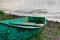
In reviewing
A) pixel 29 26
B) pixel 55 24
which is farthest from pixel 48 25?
pixel 29 26

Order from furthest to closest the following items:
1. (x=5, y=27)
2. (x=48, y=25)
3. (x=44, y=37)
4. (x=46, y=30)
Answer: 1. (x=48, y=25)
2. (x=46, y=30)
3. (x=44, y=37)
4. (x=5, y=27)

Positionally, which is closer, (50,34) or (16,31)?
(16,31)

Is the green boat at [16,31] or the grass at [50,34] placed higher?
the green boat at [16,31]

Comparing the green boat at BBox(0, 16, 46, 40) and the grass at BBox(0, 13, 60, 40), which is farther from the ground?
the green boat at BBox(0, 16, 46, 40)

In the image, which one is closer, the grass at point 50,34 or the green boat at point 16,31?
the green boat at point 16,31

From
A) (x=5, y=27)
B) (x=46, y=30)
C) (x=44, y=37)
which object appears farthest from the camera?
(x=46, y=30)

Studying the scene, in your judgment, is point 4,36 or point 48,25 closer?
point 4,36

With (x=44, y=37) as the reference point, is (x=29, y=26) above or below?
above

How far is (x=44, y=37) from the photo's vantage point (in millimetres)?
5871

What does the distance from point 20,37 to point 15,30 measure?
245 mm

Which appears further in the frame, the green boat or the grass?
the grass

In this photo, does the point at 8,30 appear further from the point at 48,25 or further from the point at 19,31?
the point at 48,25

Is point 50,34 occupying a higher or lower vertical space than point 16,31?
lower

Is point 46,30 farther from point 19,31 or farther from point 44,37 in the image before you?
point 19,31
